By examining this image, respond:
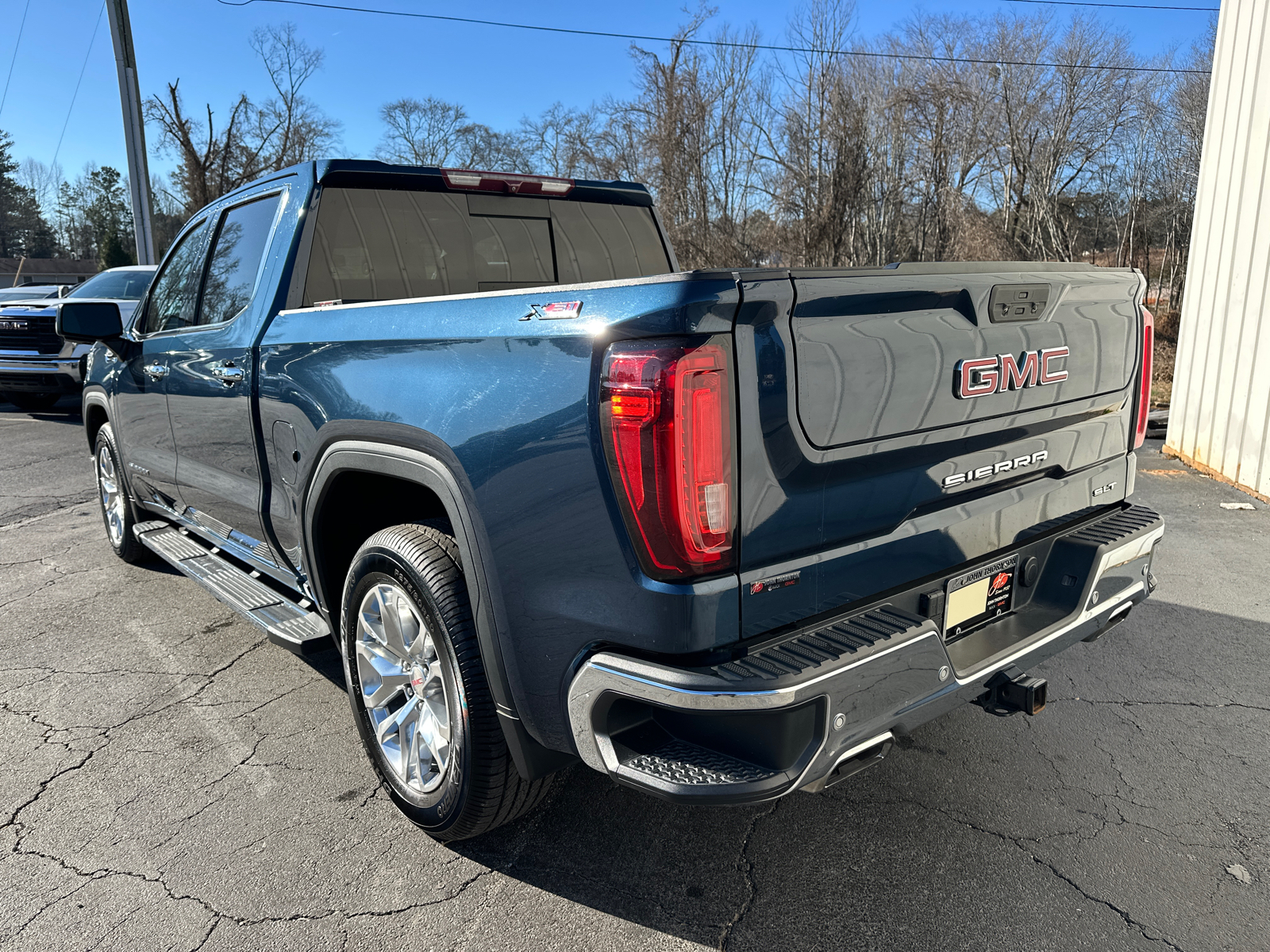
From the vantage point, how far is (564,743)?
212cm

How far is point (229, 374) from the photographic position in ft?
11.2

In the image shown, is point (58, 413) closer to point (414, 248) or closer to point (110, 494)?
point (110, 494)

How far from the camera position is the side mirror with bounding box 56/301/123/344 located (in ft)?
14.3

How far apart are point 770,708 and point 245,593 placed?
265 centimetres

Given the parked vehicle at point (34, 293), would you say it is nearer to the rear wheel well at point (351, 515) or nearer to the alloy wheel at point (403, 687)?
the rear wheel well at point (351, 515)

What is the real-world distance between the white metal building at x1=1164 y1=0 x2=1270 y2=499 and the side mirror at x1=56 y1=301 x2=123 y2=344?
25.4ft

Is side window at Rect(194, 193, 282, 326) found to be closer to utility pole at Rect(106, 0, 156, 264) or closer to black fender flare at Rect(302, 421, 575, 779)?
black fender flare at Rect(302, 421, 575, 779)

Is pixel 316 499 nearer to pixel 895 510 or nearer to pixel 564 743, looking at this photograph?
pixel 564 743

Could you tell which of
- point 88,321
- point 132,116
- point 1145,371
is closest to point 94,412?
point 88,321

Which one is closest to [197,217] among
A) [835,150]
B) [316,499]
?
[316,499]

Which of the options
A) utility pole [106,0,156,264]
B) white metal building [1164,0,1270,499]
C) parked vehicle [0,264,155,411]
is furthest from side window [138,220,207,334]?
utility pole [106,0,156,264]

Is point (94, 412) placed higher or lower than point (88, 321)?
lower

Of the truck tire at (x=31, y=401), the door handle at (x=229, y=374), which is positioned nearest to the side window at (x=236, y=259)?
the door handle at (x=229, y=374)

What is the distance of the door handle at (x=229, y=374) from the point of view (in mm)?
3338
